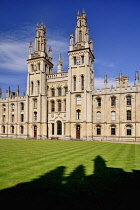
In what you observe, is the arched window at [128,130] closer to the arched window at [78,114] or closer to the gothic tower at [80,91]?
the gothic tower at [80,91]

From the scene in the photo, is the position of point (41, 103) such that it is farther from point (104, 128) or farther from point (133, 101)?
point (133, 101)

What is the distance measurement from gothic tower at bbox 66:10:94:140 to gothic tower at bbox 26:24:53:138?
7860mm

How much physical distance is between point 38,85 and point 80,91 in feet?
42.3

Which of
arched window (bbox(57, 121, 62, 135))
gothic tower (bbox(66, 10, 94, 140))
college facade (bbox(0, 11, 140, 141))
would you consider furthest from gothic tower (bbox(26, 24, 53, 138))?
gothic tower (bbox(66, 10, 94, 140))

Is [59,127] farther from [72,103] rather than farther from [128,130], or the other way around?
[128,130]

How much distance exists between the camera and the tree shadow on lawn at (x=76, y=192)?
16.5 feet

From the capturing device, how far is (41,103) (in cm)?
4506

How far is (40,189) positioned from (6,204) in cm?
134

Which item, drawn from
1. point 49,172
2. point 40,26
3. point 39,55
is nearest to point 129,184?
point 49,172

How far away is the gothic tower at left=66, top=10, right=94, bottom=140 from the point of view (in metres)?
39.5

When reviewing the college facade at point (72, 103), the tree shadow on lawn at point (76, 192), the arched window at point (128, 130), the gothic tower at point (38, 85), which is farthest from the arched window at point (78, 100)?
the tree shadow on lawn at point (76, 192)

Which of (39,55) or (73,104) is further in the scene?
(39,55)

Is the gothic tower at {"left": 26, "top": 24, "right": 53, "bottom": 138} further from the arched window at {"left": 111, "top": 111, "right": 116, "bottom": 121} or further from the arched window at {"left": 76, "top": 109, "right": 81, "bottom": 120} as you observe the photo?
the arched window at {"left": 111, "top": 111, "right": 116, "bottom": 121}

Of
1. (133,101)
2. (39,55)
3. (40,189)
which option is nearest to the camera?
(40,189)
